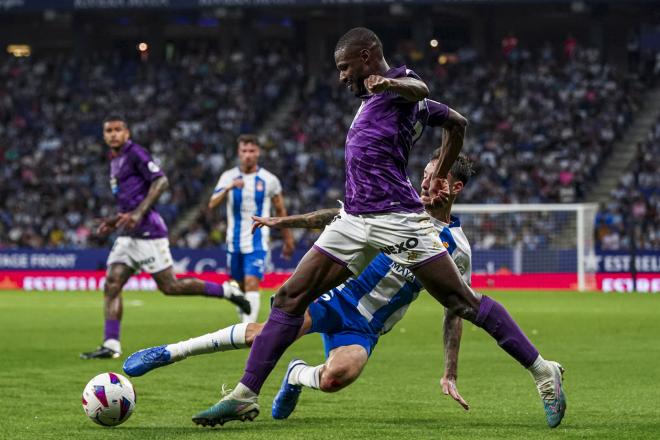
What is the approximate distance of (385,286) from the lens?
7.37 metres

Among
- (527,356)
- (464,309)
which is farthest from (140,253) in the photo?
(527,356)

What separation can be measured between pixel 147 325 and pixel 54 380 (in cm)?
697

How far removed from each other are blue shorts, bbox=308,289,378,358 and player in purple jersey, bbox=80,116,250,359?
4780mm

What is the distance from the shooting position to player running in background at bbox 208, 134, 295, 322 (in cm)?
1459

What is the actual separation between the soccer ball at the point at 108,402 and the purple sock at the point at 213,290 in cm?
628

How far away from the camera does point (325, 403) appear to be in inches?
327

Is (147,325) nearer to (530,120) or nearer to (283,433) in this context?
(283,433)

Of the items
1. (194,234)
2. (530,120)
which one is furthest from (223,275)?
(530,120)

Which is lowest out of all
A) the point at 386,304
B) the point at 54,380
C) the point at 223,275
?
the point at 223,275

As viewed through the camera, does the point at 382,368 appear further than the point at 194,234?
No

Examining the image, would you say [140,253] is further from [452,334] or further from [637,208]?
[637,208]

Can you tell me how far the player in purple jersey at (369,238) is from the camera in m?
6.67

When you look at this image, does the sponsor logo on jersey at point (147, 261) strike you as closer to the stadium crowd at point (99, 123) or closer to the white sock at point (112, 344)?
the white sock at point (112, 344)

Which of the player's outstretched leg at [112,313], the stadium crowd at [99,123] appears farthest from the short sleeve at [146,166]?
the stadium crowd at [99,123]
